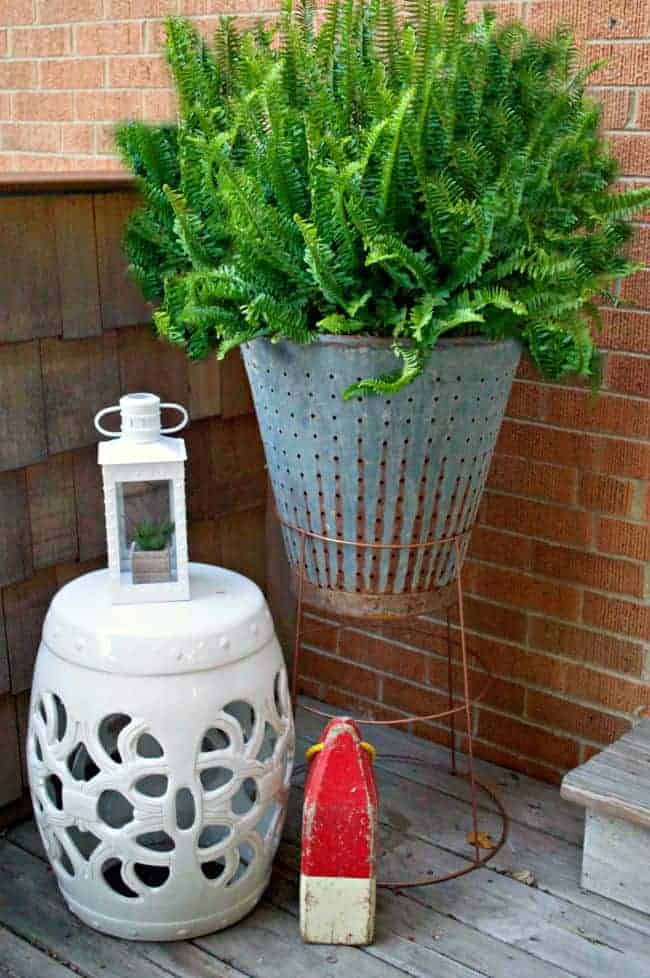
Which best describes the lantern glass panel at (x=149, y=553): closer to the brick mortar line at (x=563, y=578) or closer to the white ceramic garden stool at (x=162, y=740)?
the white ceramic garden stool at (x=162, y=740)


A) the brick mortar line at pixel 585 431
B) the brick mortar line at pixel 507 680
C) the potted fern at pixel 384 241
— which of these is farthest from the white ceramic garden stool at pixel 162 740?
the brick mortar line at pixel 585 431

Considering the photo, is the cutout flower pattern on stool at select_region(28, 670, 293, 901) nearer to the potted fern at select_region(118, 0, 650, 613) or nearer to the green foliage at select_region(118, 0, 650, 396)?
the potted fern at select_region(118, 0, 650, 613)

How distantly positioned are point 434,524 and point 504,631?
2.05 ft

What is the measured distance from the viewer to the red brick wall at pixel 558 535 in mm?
2129

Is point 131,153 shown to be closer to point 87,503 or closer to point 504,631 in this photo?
point 87,503

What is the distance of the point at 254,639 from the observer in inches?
74.8

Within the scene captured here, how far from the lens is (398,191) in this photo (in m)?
1.71

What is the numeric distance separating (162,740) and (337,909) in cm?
42

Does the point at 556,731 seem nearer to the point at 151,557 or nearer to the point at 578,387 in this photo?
the point at 578,387

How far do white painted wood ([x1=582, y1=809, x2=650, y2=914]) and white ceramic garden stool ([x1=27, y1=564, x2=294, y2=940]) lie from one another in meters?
0.56

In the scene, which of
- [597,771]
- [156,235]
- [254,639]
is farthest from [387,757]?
[156,235]

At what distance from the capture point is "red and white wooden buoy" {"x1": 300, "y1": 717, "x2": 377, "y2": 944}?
1900 mm

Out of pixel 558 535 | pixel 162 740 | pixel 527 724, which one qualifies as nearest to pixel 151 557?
pixel 162 740

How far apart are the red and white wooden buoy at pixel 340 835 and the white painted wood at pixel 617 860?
42 cm
